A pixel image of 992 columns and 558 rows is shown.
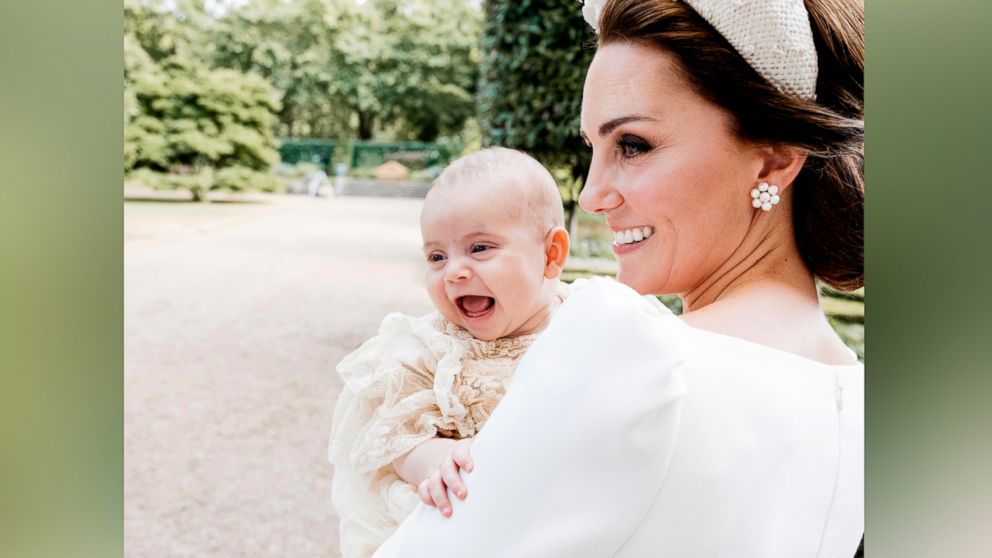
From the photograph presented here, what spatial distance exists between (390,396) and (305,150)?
11.4 meters

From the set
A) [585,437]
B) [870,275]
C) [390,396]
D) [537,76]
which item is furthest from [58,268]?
[537,76]

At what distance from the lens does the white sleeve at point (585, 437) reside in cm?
78

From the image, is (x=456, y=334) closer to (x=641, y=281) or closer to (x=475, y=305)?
(x=475, y=305)

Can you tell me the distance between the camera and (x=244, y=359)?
6871mm

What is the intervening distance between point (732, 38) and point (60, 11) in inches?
42.2

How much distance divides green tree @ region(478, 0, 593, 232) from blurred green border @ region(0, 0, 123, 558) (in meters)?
2.13

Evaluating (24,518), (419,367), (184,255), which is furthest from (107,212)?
(184,255)

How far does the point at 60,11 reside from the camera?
1.50 metres

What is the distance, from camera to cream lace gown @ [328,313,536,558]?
4.12 ft

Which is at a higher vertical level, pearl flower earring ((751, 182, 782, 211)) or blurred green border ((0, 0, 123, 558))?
pearl flower earring ((751, 182, 782, 211))

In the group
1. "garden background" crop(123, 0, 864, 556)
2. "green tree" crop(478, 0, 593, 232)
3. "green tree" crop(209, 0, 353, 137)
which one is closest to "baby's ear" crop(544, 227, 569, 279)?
"garden background" crop(123, 0, 864, 556)

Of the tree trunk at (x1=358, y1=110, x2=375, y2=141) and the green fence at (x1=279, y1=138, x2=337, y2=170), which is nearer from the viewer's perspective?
the green fence at (x1=279, y1=138, x2=337, y2=170)

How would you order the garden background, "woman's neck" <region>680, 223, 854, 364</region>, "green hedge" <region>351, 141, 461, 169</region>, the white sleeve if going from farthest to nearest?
1. "green hedge" <region>351, 141, 461, 169</region>
2. the garden background
3. "woman's neck" <region>680, 223, 854, 364</region>
4. the white sleeve

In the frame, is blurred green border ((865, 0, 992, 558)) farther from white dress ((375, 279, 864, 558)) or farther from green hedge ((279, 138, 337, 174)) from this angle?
green hedge ((279, 138, 337, 174))
